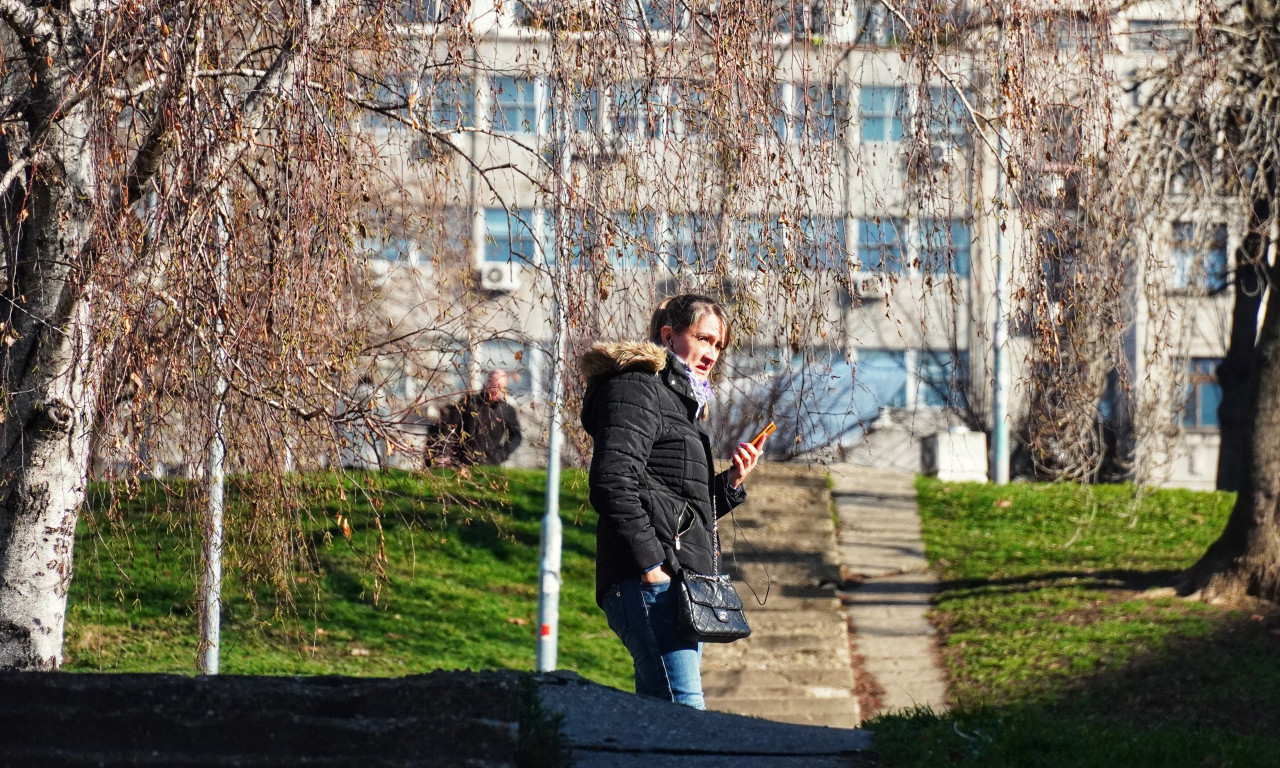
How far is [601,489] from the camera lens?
4.23m

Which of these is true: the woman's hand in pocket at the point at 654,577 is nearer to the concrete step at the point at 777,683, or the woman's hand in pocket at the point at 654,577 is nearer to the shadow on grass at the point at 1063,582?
the concrete step at the point at 777,683

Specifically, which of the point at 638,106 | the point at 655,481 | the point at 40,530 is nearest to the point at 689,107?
the point at 638,106

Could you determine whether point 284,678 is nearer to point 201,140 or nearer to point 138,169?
point 201,140


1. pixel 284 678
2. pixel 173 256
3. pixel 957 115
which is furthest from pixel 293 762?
pixel 957 115

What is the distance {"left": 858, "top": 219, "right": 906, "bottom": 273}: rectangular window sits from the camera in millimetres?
5398

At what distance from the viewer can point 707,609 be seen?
4262 millimetres

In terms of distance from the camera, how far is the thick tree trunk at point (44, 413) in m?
5.23

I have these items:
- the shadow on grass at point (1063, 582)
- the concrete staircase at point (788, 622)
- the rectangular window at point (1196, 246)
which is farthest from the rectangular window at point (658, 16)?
the shadow on grass at point (1063, 582)

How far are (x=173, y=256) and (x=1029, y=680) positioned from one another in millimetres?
7741

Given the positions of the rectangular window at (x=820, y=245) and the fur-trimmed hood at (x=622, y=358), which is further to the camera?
the rectangular window at (x=820, y=245)

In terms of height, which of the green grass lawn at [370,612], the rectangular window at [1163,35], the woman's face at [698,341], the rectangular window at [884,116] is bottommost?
the green grass lawn at [370,612]

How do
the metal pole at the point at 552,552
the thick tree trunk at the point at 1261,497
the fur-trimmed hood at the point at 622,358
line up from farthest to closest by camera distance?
the thick tree trunk at the point at 1261,497
the metal pole at the point at 552,552
the fur-trimmed hood at the point at 622,358

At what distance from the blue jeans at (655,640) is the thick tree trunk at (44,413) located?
2.12m

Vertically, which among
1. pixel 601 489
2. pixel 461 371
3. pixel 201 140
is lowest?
pixel 601 489
